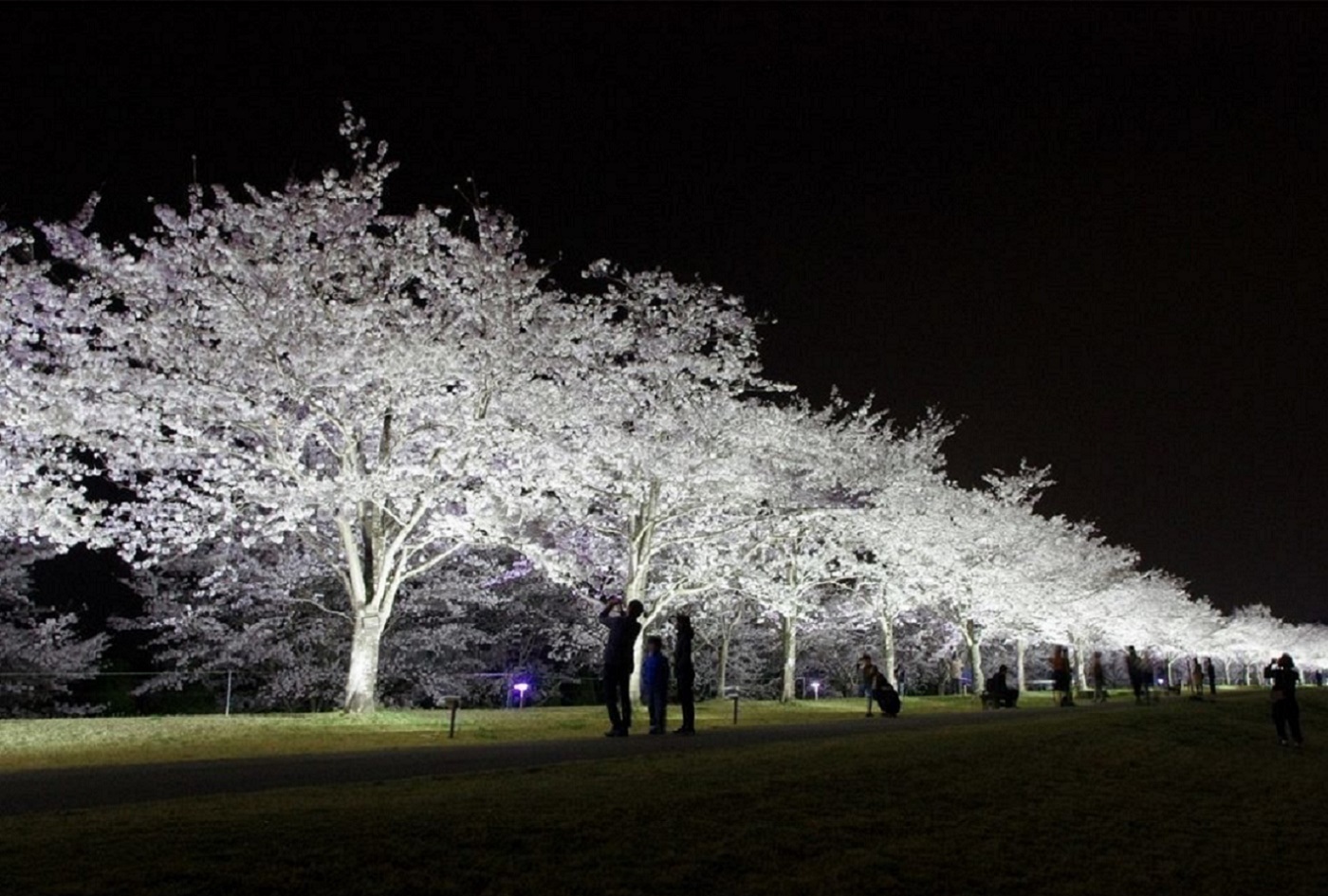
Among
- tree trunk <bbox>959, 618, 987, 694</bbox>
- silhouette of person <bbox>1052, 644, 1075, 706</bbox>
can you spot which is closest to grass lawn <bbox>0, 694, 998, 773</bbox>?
silhouette of person <bbox>1052, 644, 1075, 706</bbox>

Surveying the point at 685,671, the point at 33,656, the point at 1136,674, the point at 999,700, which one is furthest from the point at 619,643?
the point at 1136,674

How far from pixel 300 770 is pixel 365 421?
11202 millimetres

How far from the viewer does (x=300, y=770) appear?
13.0 meters

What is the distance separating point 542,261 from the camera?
1022 inches

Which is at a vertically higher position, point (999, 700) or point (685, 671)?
point (685, 671)

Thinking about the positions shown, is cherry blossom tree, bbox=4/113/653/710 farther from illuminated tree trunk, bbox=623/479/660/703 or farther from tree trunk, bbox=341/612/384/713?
illuminated tree trunk, bbox=623/479/660/703

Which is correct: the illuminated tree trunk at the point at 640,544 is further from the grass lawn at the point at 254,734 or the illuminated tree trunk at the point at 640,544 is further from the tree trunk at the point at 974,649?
the tree trunk at the point at 974,649

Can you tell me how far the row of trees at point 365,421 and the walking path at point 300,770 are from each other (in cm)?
714

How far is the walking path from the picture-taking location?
10.6 meters

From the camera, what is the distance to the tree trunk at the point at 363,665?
23141 millimetres

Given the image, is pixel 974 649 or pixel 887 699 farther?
pixel 974 649

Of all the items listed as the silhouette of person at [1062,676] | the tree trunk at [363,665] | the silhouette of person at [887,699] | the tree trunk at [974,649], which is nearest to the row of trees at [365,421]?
the tree trunk at [363,665]

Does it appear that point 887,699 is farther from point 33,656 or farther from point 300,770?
point 33,656

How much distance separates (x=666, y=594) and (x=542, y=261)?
34.3 ft
